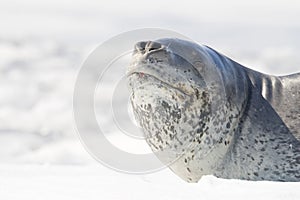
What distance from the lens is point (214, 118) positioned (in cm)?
511

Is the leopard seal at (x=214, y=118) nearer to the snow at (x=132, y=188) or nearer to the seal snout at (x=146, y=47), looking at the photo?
the seal snout at (x=146, y=47)

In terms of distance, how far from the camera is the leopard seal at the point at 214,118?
193 inches

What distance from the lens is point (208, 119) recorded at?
16.7 ft

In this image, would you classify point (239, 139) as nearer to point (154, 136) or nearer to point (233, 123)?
point (233, 123)

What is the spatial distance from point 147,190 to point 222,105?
1.15 m

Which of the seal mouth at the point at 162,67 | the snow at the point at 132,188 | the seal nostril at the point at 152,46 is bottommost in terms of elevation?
the snow at the point at 132,188

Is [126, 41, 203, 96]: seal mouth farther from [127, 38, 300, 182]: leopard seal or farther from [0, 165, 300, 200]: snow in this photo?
[0, 165, 300, 200]: snow

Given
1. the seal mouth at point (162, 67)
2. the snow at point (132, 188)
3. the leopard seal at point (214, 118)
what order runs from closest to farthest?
the snow at point (132, 188), the seal mouth at point (162, 67), the leopard seal at point (214, 118)

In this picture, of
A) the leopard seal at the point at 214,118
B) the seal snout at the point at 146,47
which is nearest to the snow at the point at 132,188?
the leopard seal at the point at 214,118

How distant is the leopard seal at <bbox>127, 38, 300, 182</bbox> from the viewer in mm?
4895

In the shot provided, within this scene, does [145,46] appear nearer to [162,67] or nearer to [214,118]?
[162,67]

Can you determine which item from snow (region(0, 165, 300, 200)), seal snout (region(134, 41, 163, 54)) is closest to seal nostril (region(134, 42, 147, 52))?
seal snout (region(134, 41, 163, 54))

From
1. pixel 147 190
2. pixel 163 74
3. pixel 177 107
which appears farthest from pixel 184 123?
pixel 147 190

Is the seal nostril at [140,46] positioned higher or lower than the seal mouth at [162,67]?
higher
